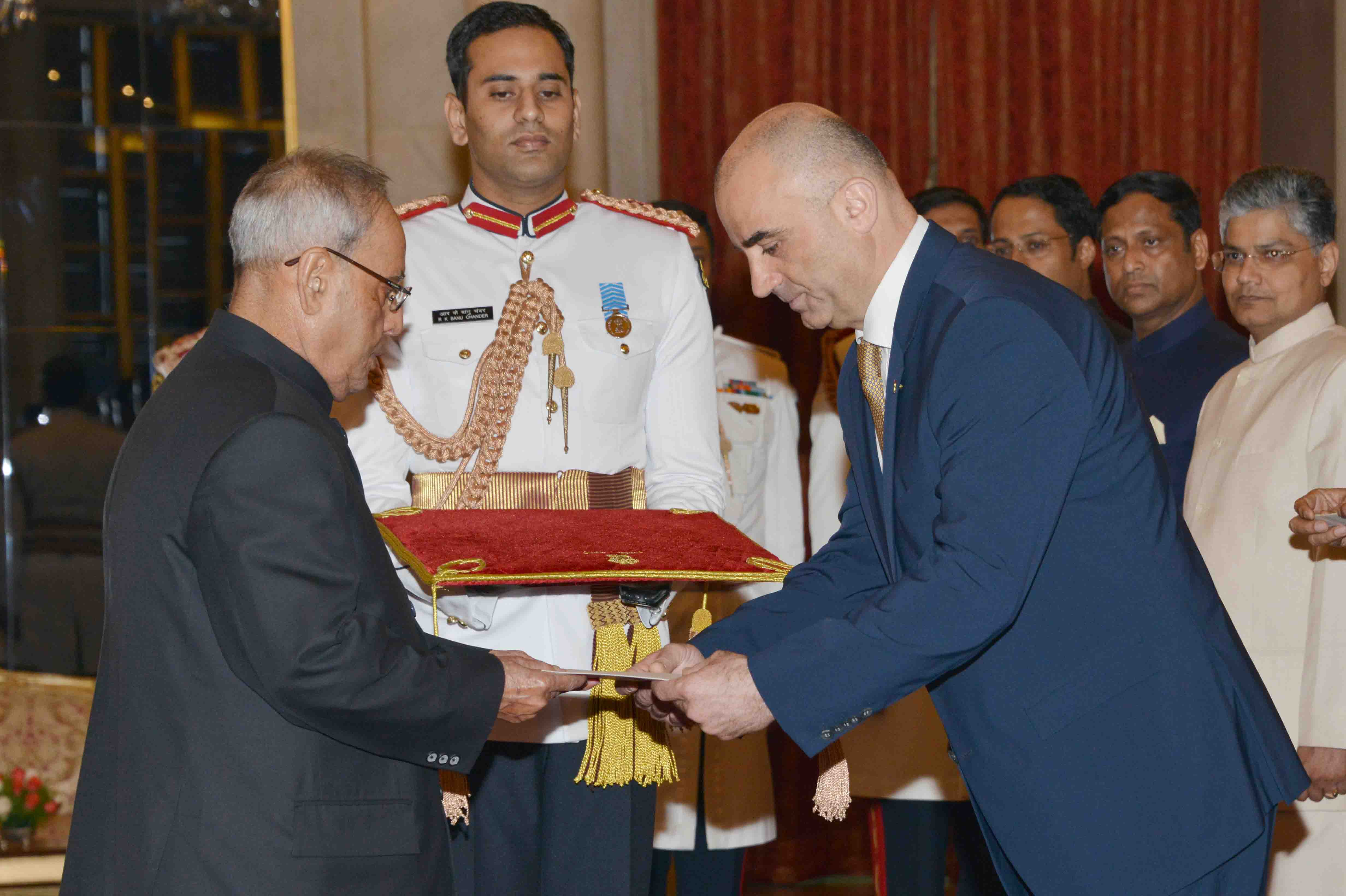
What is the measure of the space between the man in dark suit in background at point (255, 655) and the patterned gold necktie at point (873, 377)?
0.81 m

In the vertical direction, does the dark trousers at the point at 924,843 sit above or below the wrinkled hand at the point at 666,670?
below

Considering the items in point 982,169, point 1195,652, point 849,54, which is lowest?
point 1195,652

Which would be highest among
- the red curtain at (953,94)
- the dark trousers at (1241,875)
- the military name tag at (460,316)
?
the red curtain at (953,94)

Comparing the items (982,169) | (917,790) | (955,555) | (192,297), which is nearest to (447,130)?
(192,297)

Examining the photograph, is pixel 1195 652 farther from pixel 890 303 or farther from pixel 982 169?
pixel 982 169

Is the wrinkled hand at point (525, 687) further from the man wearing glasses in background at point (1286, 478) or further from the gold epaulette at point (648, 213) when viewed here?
the man wearing glasses in background at point (1286, 478)

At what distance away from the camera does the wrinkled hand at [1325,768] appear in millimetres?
2736

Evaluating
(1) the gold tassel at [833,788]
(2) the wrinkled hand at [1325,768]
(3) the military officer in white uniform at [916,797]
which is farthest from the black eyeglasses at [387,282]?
(2) the wrinkled hand at [1325,768]

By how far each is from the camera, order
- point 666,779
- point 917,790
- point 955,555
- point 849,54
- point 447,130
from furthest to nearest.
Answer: point 849,54 → point 447,130 → point 917,790 → point 666,779 → point 955,555

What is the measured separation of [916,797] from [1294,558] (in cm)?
123

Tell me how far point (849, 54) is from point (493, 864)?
359 centimetres

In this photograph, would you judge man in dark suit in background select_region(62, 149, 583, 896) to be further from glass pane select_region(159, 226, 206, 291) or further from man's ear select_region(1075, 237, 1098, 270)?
glass pane select_region(159, 226, 206, 291)

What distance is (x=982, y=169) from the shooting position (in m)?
5.21

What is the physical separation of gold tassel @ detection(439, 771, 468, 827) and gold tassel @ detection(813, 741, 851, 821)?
0.59m
